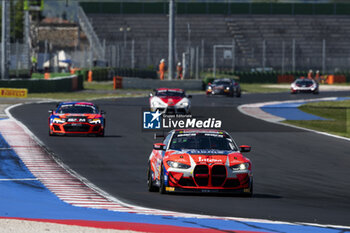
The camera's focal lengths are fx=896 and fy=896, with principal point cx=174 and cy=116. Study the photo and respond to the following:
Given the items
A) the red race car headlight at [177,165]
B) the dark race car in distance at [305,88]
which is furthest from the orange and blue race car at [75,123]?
the dark race car in distance at [305,88]

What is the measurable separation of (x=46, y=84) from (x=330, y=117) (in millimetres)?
23808

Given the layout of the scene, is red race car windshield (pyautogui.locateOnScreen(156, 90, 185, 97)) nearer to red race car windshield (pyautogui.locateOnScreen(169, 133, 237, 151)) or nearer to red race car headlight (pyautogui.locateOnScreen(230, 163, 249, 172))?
red race car windshield (pyautogui.locateOnScreen(169, 133, 237, 151))

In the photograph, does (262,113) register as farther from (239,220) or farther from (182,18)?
(182,18)

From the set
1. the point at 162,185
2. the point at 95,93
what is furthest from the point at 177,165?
the point at 95,93

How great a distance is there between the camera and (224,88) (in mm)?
61500

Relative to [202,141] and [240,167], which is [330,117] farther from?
[240,167]

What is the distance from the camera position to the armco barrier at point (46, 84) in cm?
5619

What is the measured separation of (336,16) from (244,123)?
78962 mm

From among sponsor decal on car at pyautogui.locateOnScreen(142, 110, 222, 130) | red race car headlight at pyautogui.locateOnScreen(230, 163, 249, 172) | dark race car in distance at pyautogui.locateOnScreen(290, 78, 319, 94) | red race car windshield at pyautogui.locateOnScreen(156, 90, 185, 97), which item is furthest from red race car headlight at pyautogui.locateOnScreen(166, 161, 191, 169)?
dark race car in distance at pyautogui.locateOnScreen(290, 78, 319, 94)

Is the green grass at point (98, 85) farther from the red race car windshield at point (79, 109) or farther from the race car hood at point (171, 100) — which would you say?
the red race car windshield at point (79, 109)

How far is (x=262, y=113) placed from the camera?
4347 centimetres

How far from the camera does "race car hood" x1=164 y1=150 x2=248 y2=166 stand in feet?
48.0

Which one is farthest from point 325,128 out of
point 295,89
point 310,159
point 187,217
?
point 295,89

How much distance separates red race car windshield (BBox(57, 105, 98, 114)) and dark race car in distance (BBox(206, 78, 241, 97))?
3245 centimetres
